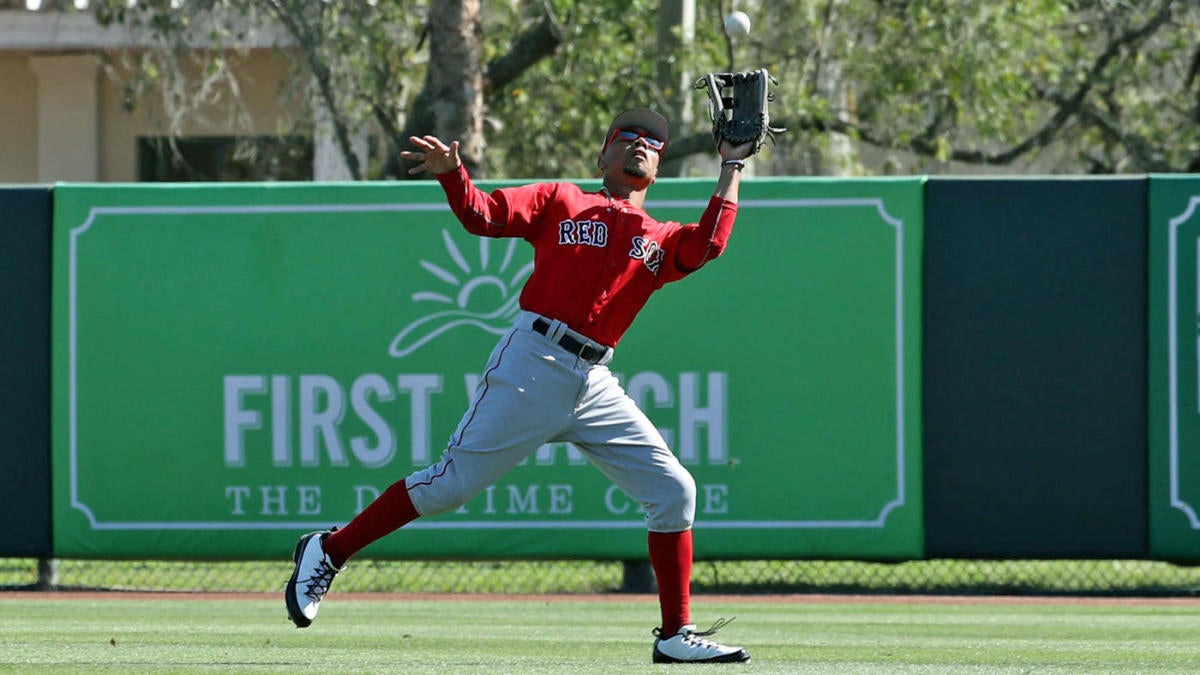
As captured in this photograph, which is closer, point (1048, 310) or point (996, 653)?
point (996, 653)

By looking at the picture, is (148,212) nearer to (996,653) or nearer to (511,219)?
(511,219)

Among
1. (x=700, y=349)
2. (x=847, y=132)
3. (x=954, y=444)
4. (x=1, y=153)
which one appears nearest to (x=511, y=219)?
(x=700, y=349)

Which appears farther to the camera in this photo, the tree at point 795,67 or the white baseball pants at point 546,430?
the tree at point 795,67

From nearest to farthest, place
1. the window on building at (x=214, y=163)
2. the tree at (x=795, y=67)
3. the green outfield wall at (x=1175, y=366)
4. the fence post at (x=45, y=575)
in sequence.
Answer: the green outfield wall at (x=1175, y=366) → the fence post at (x=45, y=575) → the tree at (x=795, y=67) → the window on building at (x=214, y=163)

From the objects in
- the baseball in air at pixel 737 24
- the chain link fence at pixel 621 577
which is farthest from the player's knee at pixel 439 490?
the baseball in air at pixel 737 24

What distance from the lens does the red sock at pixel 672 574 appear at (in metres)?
5.67

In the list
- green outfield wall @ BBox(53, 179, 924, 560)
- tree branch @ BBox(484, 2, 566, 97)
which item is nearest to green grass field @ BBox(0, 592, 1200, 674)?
green outfield wall @ BBox(53, 179, 924, 560)

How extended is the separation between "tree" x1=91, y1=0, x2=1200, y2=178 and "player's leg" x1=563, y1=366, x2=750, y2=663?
7.99 meters

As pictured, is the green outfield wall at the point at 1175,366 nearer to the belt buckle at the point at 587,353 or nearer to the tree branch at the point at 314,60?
the belt buckle at the point at 587,353

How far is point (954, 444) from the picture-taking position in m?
9.42

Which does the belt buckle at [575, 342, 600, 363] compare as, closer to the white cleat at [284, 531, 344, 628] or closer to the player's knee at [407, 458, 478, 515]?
the player's knee at [407, 458, 478, 515]

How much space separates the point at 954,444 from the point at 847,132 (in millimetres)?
7461

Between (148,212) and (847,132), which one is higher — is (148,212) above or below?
below

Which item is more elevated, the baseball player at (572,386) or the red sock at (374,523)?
the baseball player at (572,386)
